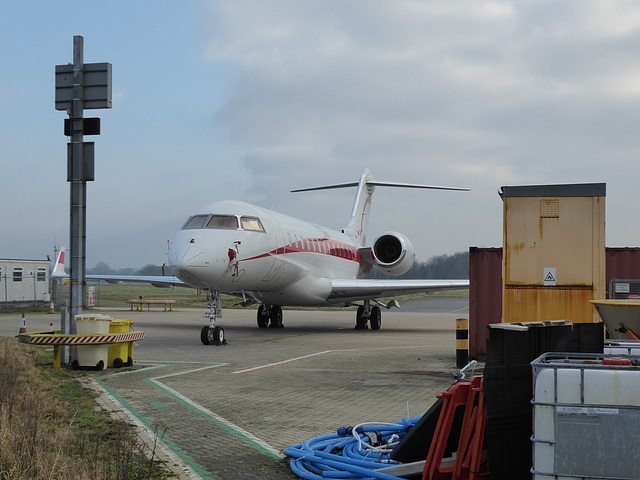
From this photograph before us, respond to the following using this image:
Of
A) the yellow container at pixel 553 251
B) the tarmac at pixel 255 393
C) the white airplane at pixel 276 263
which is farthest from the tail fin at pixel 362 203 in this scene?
the yellow container at pixel 553 251

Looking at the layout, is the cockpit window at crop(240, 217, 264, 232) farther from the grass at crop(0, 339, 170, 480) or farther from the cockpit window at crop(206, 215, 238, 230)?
the grass at crop(0, 339, 170, 480)

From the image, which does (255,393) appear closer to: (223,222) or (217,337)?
(217,337)

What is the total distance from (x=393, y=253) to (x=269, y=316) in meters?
4.87

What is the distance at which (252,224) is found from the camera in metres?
18.7

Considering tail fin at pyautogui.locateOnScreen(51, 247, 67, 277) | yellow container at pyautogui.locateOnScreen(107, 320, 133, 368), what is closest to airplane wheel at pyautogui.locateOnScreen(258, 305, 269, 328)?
yellow container at pyautogui.locateOnScreen(107, 320, 133, 368)

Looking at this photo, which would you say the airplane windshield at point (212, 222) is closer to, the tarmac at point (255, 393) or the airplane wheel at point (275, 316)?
the tarmac at point (255, 393)

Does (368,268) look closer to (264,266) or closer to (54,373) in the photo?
(264,266)

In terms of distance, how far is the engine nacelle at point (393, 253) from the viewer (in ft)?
79.5

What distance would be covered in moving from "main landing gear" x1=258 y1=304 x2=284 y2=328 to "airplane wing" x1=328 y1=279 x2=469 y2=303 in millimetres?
2035

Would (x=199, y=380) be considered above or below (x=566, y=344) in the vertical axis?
below

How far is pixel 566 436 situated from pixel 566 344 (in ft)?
4.71

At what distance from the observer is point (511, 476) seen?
15.1 ft

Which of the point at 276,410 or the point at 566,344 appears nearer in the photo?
the point at 566,344

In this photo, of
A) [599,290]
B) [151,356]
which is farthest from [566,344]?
[151,356]
